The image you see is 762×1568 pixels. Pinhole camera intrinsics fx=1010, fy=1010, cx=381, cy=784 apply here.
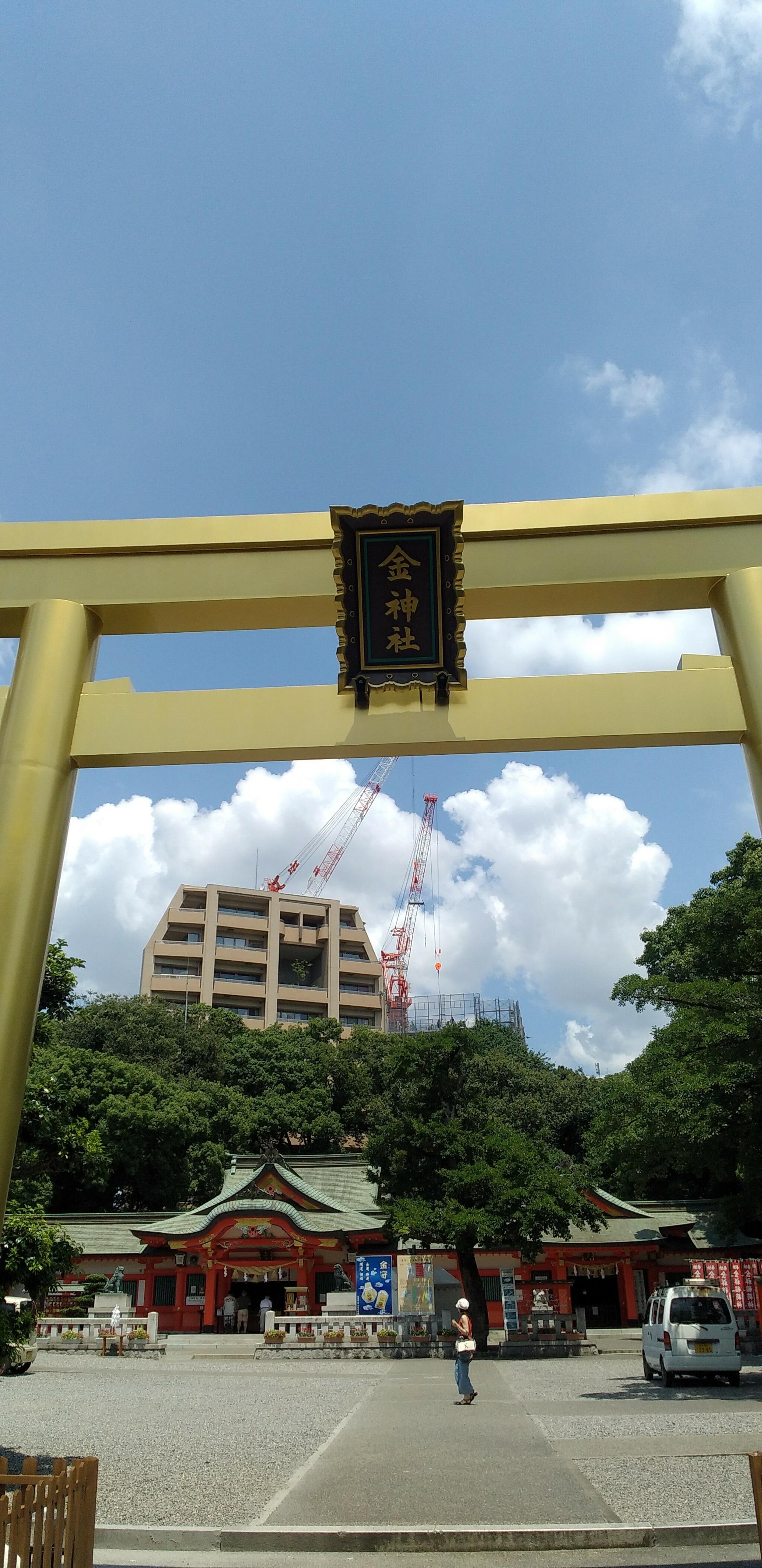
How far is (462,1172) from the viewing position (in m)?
22.8

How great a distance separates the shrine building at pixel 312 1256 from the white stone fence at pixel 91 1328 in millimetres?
3328

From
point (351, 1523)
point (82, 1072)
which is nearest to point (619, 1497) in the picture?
point (351, 1523)

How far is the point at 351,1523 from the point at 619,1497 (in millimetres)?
1991

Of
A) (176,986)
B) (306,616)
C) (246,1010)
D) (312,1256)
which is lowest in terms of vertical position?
(312,1256)

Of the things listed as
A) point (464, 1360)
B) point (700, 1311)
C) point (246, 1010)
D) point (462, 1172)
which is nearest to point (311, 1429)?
point (464, 1360)

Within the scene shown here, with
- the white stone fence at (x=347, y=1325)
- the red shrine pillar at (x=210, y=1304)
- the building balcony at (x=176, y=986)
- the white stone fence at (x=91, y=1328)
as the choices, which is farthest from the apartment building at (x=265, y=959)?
the white stone fence at (x=347, y=1325)

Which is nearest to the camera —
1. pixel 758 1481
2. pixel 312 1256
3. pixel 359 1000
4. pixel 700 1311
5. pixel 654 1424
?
pixel 758 1481

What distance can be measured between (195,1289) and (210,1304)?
1.20 metres

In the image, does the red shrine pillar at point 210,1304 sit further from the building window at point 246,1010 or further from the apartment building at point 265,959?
the building window at point 246,1010

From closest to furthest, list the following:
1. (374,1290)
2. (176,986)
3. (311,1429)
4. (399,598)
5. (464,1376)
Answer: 1. (399,598)
2. (311,1429)
3. (464,1376)
4. (374,1290)
5. (176,986)

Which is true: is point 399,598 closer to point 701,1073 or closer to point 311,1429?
point 311,1429

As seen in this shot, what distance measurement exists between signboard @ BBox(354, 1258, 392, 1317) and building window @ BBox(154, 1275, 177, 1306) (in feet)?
27.4

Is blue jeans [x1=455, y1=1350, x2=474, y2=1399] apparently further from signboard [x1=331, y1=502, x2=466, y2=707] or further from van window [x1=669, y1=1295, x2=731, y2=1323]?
signboard [x1=331, y1=502, x2=466, y2=707]

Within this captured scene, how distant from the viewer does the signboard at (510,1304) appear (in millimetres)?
23625
